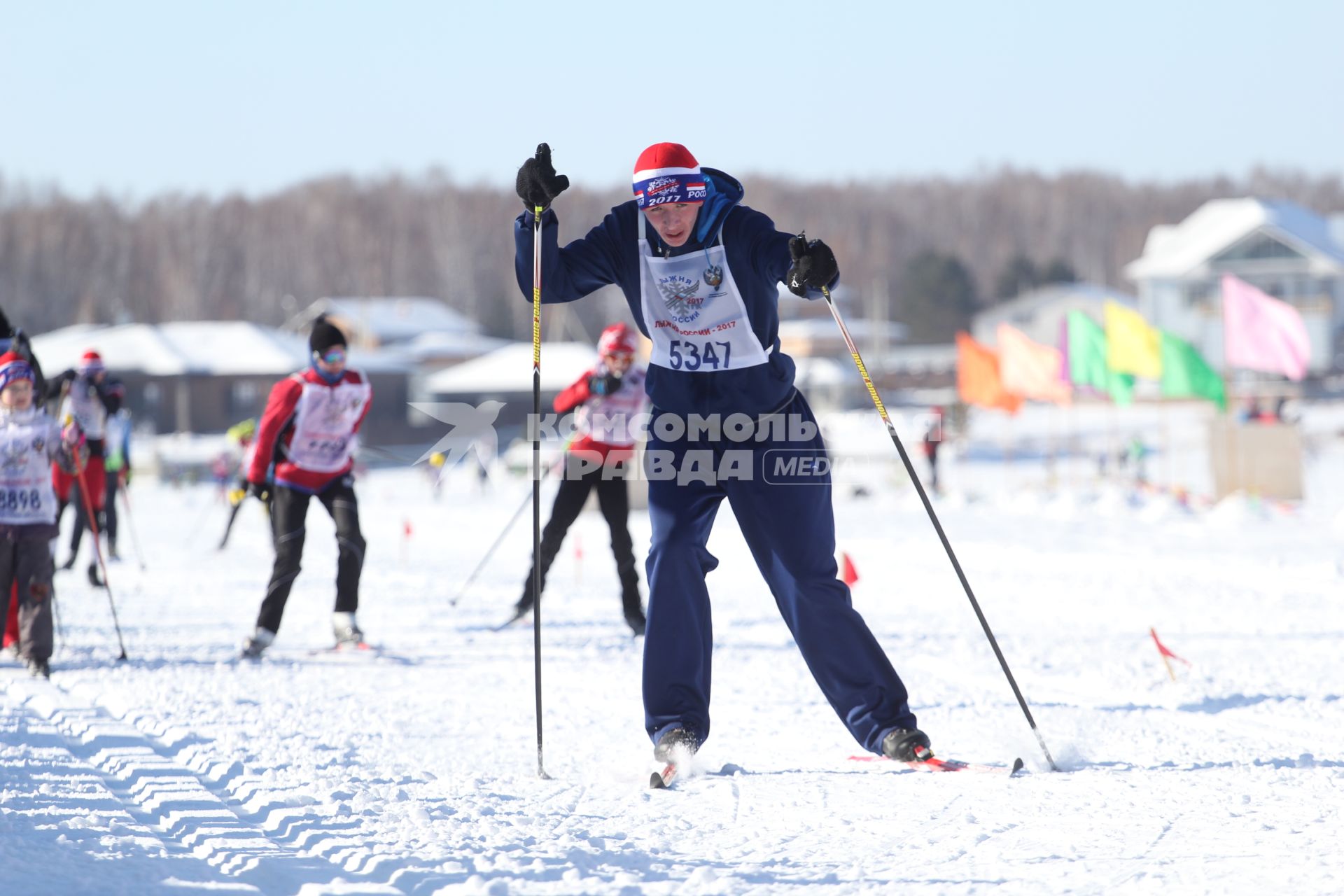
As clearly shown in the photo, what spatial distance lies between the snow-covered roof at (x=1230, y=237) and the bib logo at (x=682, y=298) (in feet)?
184

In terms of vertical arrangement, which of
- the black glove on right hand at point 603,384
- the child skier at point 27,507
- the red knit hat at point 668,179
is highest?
the red knit hat at point 668,179

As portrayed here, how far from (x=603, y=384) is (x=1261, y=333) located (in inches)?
455

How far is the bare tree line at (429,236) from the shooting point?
276 ft

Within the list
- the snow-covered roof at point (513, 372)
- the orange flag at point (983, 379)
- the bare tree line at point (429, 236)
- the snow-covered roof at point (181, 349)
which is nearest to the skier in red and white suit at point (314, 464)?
the orange flag at point (983, 379)

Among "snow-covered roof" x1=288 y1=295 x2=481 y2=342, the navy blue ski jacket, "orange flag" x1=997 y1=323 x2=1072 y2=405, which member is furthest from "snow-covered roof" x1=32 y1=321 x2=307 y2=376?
the navy blue ski jacket

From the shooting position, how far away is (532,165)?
4191mm

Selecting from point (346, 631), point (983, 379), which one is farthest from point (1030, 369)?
point (346, 631)

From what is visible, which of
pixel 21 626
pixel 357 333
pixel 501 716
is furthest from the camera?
pixel 357 333

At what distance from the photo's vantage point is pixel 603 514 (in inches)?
306

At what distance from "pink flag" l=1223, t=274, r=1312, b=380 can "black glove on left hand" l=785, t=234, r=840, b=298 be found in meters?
13.8

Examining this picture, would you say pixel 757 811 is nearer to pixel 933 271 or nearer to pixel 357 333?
pixel 357 333

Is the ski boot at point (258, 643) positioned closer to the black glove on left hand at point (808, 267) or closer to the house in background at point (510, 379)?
the black glove on left hand at point (808, 267)

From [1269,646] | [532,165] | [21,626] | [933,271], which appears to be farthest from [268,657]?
[933,271]

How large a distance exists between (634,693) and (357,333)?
56.5 meters
